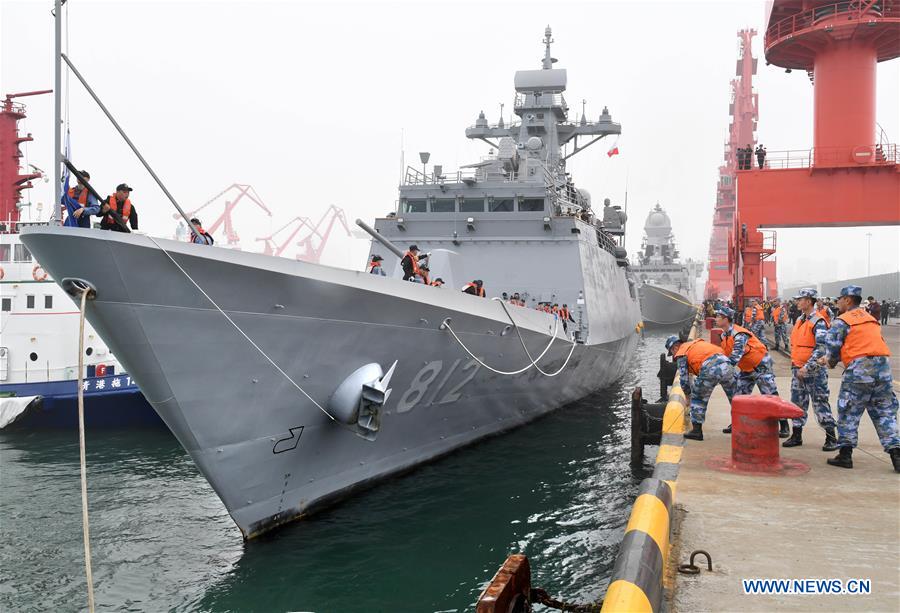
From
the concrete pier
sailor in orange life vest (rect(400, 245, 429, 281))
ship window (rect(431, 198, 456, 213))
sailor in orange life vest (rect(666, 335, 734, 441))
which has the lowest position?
the concrete pier

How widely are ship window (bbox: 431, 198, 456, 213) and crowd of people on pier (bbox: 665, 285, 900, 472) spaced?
625cm

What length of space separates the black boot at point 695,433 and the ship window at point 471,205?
23.1ft

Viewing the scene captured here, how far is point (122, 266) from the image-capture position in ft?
15.7

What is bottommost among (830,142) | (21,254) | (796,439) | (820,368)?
(796,439)

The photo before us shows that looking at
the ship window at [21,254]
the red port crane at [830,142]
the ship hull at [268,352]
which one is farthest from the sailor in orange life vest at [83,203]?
the red port crane at [830,142]

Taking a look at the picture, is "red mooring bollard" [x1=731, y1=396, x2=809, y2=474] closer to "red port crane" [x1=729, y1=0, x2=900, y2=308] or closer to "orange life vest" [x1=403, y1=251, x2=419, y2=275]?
"orange life vest" [x1=403, y1=251, x2=419, y2=275]

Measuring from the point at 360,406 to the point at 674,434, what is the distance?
3.51 meters

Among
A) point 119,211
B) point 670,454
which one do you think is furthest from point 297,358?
point 670,454

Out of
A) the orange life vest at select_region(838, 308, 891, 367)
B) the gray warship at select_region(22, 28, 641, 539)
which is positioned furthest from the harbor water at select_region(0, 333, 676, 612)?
the orange life vest at select_region(838, 308, 891, 367)

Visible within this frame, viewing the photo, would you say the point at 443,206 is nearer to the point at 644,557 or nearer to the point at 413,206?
the point at 413,206

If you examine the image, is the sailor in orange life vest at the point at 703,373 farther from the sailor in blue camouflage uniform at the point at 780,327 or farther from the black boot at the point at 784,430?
the sailor in blue camouflage uniform at the point at 780,327

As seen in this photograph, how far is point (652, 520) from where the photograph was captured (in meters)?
3.74

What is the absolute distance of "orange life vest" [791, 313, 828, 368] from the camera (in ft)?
21.0

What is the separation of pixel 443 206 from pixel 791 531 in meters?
9.85
